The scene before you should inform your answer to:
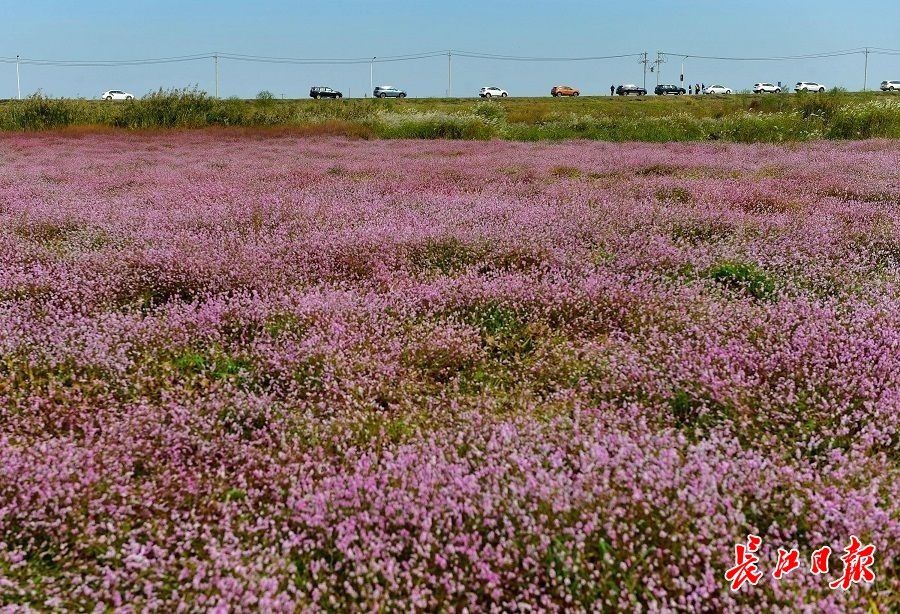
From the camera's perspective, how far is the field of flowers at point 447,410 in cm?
231

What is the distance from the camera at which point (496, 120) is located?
33.4 meters

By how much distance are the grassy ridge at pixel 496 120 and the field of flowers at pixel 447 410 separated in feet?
62.3

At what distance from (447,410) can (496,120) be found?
31.6 metres

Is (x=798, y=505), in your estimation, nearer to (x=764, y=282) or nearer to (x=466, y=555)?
(x=466, y=555)

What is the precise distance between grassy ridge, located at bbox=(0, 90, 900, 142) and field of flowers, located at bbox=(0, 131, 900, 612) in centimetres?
1899

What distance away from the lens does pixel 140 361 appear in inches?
166

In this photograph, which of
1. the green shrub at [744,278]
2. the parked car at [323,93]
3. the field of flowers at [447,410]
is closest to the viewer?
the field of flowers at [447,410]

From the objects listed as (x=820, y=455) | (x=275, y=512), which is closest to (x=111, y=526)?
(x=275, y=512)

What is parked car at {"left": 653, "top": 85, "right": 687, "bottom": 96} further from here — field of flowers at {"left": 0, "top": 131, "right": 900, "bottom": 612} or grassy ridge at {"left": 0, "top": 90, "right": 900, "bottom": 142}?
field of flowers at {"left": 0, "top": 131, "right": 900, "bottom": 612}

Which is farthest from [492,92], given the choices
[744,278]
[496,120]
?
[744,278]

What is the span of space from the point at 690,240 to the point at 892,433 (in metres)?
4.59

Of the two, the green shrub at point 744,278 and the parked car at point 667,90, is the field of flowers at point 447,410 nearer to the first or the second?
the green shrub at point 744,278

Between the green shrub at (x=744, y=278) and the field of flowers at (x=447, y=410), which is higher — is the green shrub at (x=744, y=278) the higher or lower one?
the higher one

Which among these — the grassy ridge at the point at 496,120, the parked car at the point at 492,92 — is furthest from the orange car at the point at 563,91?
the grassy ridge at the point at 496,120
